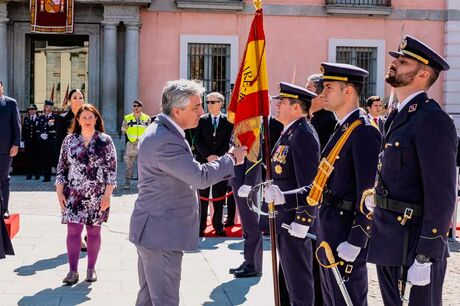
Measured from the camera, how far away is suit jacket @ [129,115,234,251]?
466 cm

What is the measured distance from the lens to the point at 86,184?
7473mm

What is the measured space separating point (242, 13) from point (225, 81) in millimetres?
2086

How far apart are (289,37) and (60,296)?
57.1 feet

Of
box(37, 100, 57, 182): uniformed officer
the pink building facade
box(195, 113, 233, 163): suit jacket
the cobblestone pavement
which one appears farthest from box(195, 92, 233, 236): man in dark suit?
the pink building facade

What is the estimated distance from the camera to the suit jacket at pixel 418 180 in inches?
154

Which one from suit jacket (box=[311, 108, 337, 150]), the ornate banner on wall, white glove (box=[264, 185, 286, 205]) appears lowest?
white glove (box=[264, 185, 286, 205])

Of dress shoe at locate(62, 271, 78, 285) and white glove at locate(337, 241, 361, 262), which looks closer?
white glove at locate(337, 241, 361, 262)

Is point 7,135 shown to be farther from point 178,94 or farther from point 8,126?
point 178,94

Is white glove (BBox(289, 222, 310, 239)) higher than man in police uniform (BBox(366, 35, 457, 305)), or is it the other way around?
man in police uniform (BBox(366, 35, 457, 305))

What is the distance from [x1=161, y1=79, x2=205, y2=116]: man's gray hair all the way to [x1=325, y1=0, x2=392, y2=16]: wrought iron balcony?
18688 mm

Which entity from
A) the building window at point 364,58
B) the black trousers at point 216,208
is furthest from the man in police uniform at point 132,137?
the building window at point 364,58

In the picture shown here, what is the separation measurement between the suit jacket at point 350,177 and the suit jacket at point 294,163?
0.65m

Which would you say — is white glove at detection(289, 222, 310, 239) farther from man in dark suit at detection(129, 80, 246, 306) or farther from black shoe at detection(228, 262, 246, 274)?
black shoe at detection(228, 262, 246, 274)

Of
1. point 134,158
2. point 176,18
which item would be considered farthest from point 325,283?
point 176,18
